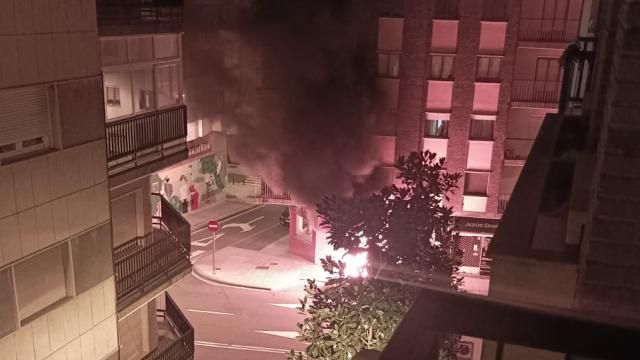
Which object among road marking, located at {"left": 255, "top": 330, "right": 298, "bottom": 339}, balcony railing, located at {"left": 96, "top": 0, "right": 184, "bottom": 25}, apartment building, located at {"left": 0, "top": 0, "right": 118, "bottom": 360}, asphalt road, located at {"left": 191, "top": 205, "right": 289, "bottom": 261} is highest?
balcony railing, located at {"left": 96, "top": 0, "right": 184, "bottom": 25}

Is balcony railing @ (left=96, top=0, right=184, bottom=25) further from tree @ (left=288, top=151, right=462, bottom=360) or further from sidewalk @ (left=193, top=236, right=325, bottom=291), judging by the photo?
sidewalk @ (left=193, top=236, right=325, bottom=291)

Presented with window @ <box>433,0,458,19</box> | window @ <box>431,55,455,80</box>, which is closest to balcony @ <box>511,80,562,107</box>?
window @ <box>431,55,455,80</box>

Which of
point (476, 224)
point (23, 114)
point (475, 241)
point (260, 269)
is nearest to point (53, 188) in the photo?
point (23, 114)

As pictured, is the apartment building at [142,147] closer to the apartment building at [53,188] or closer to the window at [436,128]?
the apartment building at [53,188]

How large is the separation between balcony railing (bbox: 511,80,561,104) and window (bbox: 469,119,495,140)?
1.18 metres

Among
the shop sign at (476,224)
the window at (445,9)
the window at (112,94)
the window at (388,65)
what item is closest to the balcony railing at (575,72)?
the window at (112,94)

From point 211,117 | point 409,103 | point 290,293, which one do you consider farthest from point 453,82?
point 211,117

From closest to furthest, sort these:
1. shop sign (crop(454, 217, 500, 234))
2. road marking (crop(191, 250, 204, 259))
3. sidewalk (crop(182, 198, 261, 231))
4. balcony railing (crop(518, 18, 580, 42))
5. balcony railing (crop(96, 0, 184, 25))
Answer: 1. balcony railing (crop(96, 0, 184, 25))
2. balcony railing (crop(518, 18, 580, 42))
3. shop sign (crop(454, 217, 500, 234))
4. road marking (crop(191, 250, 204, 259))
5. sidewalk (crop(182, 198, 261, 231))

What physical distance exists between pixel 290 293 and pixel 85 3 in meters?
14.4

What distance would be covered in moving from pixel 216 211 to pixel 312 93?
9.04 m

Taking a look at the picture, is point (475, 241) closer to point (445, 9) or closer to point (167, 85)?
point (445, 9)

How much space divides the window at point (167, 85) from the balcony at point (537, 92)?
13193 mm

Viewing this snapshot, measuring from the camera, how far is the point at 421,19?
19.3 m

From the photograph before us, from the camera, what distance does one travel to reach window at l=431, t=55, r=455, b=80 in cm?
1980
